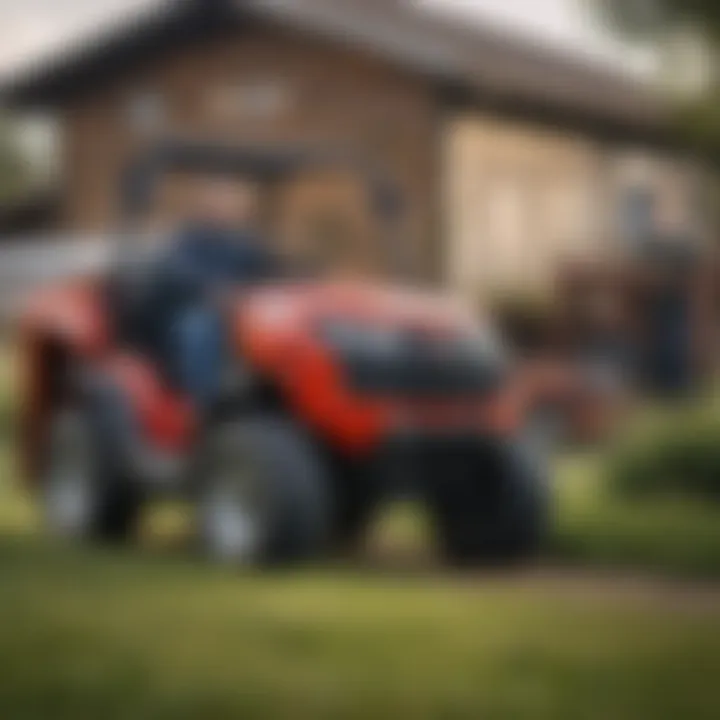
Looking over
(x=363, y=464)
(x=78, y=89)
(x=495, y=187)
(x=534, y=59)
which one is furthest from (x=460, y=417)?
(x=78, y=89)

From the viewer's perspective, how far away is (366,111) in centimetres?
158

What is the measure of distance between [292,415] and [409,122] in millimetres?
288

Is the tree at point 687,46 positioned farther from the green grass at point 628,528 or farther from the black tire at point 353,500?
the black tire at point 353,500

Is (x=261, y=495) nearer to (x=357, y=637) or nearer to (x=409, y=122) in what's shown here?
(x=357, y=637)

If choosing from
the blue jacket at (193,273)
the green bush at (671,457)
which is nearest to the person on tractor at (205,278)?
the blue jacket at (193,273)

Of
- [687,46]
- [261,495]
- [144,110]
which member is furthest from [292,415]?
[687,46]

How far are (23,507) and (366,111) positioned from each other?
1.61ft

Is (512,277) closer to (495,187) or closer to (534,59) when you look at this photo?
(495,187)

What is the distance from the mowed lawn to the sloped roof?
1.11 feet

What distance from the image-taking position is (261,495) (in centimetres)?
162

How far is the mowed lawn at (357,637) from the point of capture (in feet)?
4.74

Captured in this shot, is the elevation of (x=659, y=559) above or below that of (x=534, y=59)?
below

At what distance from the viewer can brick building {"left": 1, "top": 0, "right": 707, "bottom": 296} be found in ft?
5.13

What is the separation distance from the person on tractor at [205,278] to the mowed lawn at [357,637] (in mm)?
171
